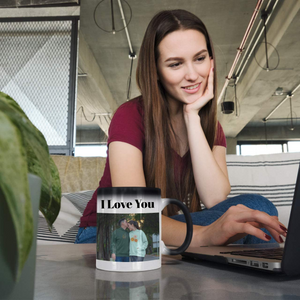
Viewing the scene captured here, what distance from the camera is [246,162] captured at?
81.6 inches

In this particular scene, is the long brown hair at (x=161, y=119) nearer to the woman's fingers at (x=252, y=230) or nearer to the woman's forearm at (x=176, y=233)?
the woman's forearm at (x=176, y=233)

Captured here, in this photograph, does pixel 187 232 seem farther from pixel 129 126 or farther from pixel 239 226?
pixel 129 126

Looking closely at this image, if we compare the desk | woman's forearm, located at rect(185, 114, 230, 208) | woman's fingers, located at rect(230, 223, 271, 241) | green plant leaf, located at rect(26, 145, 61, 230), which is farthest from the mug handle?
woman's forearm, located at rect(185, 114, 230, 208)

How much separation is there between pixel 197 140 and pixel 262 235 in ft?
2.38

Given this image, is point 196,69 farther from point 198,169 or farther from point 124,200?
point 124,200

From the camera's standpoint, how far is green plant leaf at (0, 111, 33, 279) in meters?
0.15

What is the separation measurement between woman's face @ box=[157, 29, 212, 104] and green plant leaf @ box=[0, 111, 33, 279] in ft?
4.13

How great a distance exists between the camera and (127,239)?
A: 0.47m

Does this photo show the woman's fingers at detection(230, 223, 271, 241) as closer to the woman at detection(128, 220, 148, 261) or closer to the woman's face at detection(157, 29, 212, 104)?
the woman at detection(128, 220, 148, 261)

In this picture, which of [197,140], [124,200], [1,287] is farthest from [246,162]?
[1,287]

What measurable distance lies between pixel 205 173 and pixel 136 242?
2.84 feet

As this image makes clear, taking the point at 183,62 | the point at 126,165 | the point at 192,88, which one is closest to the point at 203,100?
the point at 192,88

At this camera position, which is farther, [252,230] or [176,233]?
[176,233]

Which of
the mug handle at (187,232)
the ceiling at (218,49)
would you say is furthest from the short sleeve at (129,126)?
the ceiling at (218,49)
